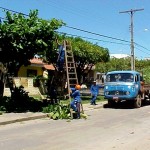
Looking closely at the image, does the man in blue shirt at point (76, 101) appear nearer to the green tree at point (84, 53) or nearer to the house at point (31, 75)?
the green tree at point (84, 53)

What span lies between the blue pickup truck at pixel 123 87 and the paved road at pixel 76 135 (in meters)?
7.45

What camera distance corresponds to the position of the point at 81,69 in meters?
34.2

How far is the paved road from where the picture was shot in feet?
35.2

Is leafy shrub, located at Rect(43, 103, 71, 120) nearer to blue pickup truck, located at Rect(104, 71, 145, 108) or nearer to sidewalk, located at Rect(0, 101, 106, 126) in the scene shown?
sidewalk, located at Rect(0, 101, 106, 126)

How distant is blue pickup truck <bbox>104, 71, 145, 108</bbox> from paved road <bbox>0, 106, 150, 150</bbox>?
745 centimetres

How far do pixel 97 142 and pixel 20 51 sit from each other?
33.5 ft

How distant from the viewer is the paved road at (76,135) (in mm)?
10719

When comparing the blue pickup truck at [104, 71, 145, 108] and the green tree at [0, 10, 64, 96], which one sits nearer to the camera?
the green tree at [0, 10, 64, 96]

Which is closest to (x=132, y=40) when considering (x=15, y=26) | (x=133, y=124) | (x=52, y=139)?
Result: (x=15, y=26)

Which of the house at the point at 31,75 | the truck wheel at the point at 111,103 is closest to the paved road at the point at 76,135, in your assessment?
the truck wheel at the point at 111,103

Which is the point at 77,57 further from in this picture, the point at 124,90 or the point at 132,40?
the point at 132,40

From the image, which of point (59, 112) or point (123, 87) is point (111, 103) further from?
point (59, 112)

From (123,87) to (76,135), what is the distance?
40.0 ft

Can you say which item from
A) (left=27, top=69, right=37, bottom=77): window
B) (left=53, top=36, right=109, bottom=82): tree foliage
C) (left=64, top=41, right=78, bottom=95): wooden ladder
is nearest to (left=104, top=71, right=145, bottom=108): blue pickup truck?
(left=64, top=41, right=78, bottom=95): wooden ladder
